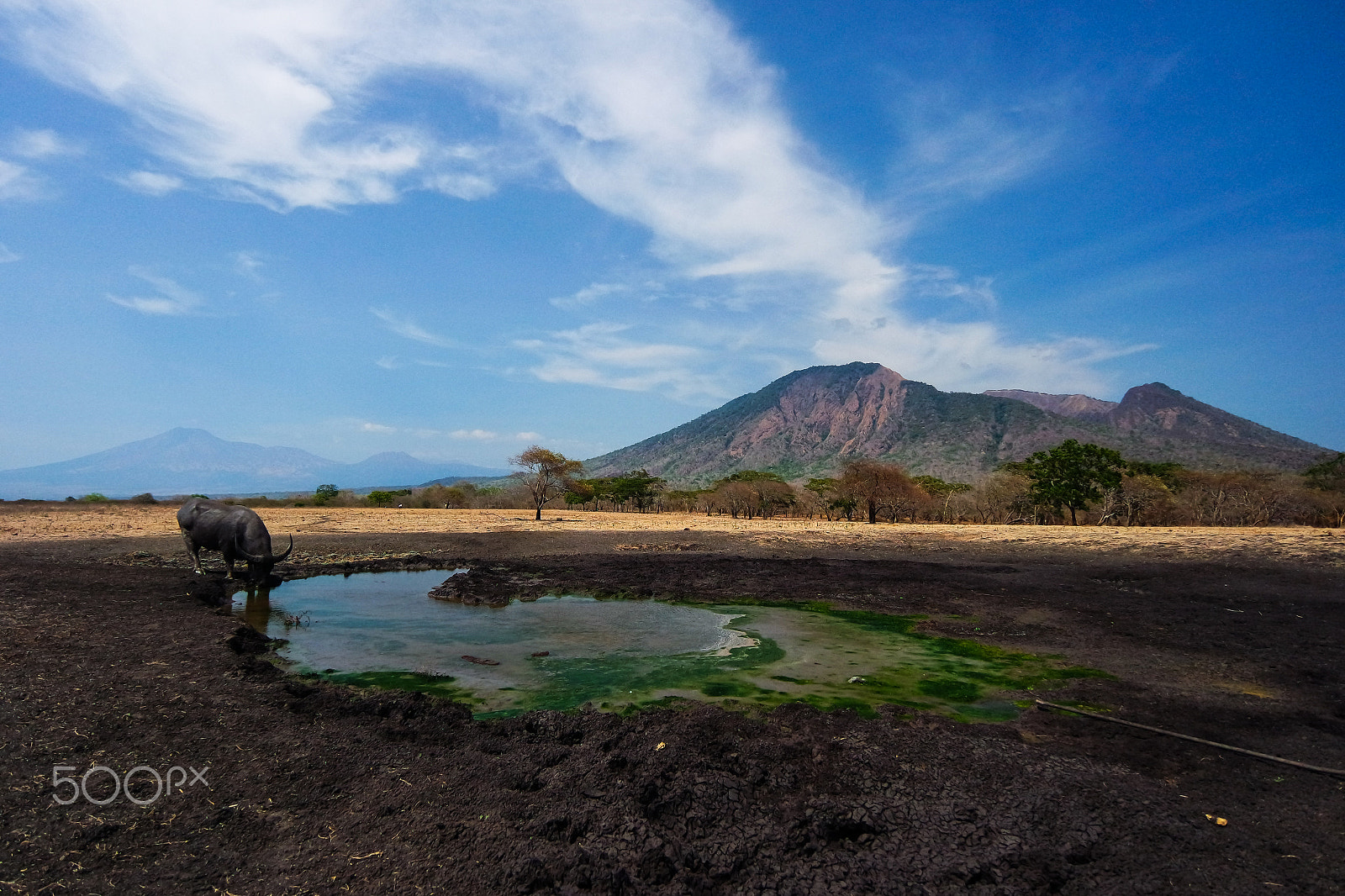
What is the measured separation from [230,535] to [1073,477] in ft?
177

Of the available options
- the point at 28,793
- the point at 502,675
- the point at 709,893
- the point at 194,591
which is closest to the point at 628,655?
the point at 502,675

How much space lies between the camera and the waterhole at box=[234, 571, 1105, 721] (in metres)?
7.94

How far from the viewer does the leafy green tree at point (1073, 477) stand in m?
45.8

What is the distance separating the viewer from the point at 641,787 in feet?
16.3

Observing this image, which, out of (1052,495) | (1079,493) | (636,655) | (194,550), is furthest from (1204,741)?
(1079,493)

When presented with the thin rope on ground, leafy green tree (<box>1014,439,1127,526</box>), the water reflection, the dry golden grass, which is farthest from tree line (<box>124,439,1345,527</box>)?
the thin rope on ground

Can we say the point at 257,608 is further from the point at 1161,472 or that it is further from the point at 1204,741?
the point at 1161,472

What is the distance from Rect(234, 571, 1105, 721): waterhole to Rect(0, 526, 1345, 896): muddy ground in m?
0.82

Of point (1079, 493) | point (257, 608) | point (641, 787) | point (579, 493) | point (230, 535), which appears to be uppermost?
point (1079, 493)

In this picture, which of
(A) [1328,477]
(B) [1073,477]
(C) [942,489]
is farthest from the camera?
(C) [942,489]

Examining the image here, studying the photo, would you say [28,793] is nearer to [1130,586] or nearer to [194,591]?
[194,591]

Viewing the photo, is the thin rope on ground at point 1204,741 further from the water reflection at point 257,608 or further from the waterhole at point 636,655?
the water reflection at point 257,608

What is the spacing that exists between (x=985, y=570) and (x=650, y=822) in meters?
18.3

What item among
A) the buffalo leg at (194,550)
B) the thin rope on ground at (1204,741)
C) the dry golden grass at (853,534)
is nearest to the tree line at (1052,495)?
the dry golden grass at (853,534)
